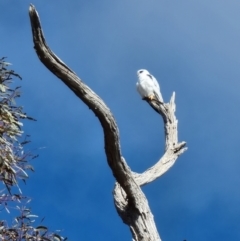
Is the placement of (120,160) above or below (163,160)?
below

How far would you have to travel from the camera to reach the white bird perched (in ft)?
19.3

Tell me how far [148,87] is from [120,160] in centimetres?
293

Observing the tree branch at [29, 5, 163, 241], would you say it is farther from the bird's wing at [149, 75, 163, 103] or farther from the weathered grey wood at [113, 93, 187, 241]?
the bird's wing at [149, 75, 163, 103]

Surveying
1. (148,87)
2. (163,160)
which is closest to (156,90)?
(148,87)

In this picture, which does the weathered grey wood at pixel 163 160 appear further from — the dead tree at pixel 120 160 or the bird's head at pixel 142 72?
the bird's head at pixel 142 72

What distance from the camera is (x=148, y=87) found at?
6.59 meters

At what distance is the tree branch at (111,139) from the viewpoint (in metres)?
3.40

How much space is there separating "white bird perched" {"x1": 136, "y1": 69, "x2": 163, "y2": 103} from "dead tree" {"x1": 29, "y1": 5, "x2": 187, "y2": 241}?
115 cm

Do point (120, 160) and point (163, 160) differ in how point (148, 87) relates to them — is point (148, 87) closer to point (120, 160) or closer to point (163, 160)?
point (163, 160)

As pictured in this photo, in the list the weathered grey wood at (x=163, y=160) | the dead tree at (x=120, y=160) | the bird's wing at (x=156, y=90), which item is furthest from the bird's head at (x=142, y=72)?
the dead tree at (x=120, y=160)

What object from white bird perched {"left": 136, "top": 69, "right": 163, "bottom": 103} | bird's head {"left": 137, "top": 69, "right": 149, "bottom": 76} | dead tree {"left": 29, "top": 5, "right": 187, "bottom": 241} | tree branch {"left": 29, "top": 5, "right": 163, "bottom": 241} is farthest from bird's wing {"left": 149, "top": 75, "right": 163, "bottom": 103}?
tree branch {"left": 29, "top": 5, "right": 163, "bottom": 241}

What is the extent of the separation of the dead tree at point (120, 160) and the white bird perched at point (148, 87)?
115 cm

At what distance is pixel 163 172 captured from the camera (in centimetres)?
441

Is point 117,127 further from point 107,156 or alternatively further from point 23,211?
point 23,211
